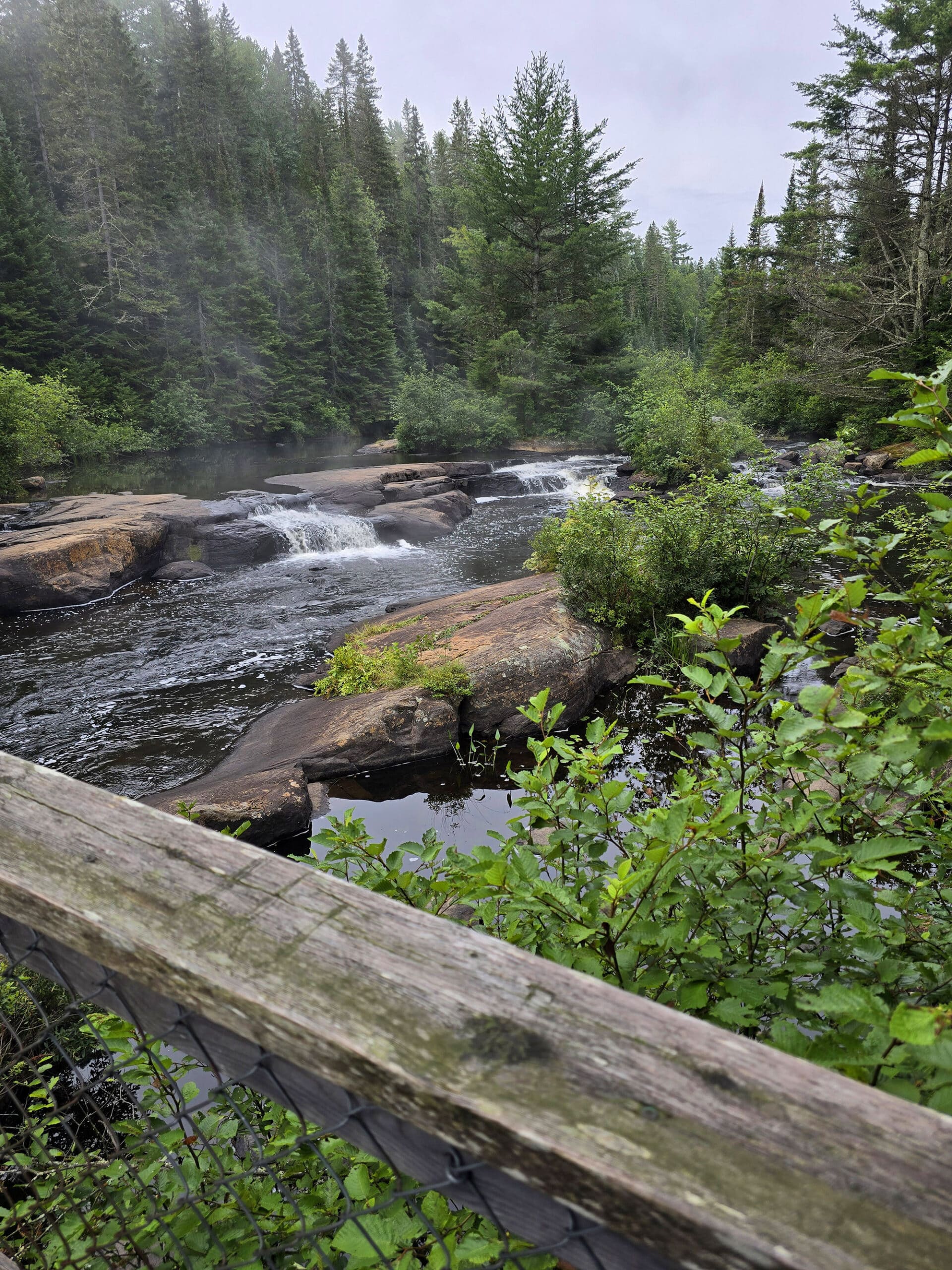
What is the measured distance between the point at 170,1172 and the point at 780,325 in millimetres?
43648

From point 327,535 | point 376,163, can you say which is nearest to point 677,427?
point 327,535

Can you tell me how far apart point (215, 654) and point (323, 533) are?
6.34 meters

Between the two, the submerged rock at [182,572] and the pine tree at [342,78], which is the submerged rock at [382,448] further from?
the pine tree at [342,78]

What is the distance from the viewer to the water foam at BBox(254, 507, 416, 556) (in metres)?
14.9

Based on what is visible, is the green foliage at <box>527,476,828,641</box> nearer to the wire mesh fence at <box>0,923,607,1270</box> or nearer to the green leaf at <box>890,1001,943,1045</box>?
the wire mesh fence at <box>0,923,607,1270</box>

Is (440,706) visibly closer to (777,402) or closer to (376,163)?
(777,402)

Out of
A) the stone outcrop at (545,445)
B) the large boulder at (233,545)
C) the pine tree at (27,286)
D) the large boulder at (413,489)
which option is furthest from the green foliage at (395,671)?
the pine tree at (27,286)

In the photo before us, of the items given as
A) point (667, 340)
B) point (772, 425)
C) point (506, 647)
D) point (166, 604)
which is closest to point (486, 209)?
point (772, 425)

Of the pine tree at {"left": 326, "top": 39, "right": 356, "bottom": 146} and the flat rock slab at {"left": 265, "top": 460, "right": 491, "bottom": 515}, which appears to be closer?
the flat rock slab at {"left": 265, "top": 460, "right": 491, "bottom": 515}

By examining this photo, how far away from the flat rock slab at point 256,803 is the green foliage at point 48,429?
16199 millimetres

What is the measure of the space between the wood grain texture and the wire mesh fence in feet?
0.27

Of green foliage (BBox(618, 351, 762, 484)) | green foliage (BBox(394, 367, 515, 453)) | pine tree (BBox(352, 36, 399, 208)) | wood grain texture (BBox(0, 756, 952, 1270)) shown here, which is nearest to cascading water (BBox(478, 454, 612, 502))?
green foliage (BBox(618, 351, 762, 484))

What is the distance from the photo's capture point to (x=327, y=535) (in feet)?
49.9

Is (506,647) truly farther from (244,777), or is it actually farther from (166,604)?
(166,604)
